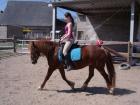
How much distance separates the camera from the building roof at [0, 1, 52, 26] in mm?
61031

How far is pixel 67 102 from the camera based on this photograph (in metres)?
7.29

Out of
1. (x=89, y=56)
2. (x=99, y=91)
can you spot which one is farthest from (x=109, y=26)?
(x=89, y=56)

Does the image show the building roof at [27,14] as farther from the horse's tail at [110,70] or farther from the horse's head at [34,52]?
the horse's tail at [110,70]

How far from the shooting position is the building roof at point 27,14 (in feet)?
200

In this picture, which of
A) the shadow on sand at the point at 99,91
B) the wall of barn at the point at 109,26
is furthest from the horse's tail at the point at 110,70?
the wall of barn at the point at 109,26

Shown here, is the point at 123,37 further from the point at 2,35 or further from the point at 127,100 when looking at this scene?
the point at 2,35

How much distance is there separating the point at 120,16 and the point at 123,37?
1644 mm

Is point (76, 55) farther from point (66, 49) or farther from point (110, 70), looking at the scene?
point (110, 70)

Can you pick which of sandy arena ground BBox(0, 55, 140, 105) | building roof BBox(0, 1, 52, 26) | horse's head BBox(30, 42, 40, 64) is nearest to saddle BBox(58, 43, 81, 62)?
horse's head BBox(30, 42, 40, 64)

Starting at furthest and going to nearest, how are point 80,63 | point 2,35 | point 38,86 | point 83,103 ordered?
point 2,35 → point 38,86 → point 80,63 → point 83,103

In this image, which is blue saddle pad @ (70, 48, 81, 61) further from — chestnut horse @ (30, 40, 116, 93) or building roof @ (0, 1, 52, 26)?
building roof @ (0, 1, 52, 26)

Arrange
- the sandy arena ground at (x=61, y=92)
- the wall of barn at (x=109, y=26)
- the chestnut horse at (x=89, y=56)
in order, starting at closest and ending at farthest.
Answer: the sandy arena ground at (x=61, y=92) → the chestnut horse at (x=89, y=56) → the wall of barn at (x=109, y=26)

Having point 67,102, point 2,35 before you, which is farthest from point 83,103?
point 2,35

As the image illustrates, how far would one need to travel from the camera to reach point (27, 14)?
6400 cm
